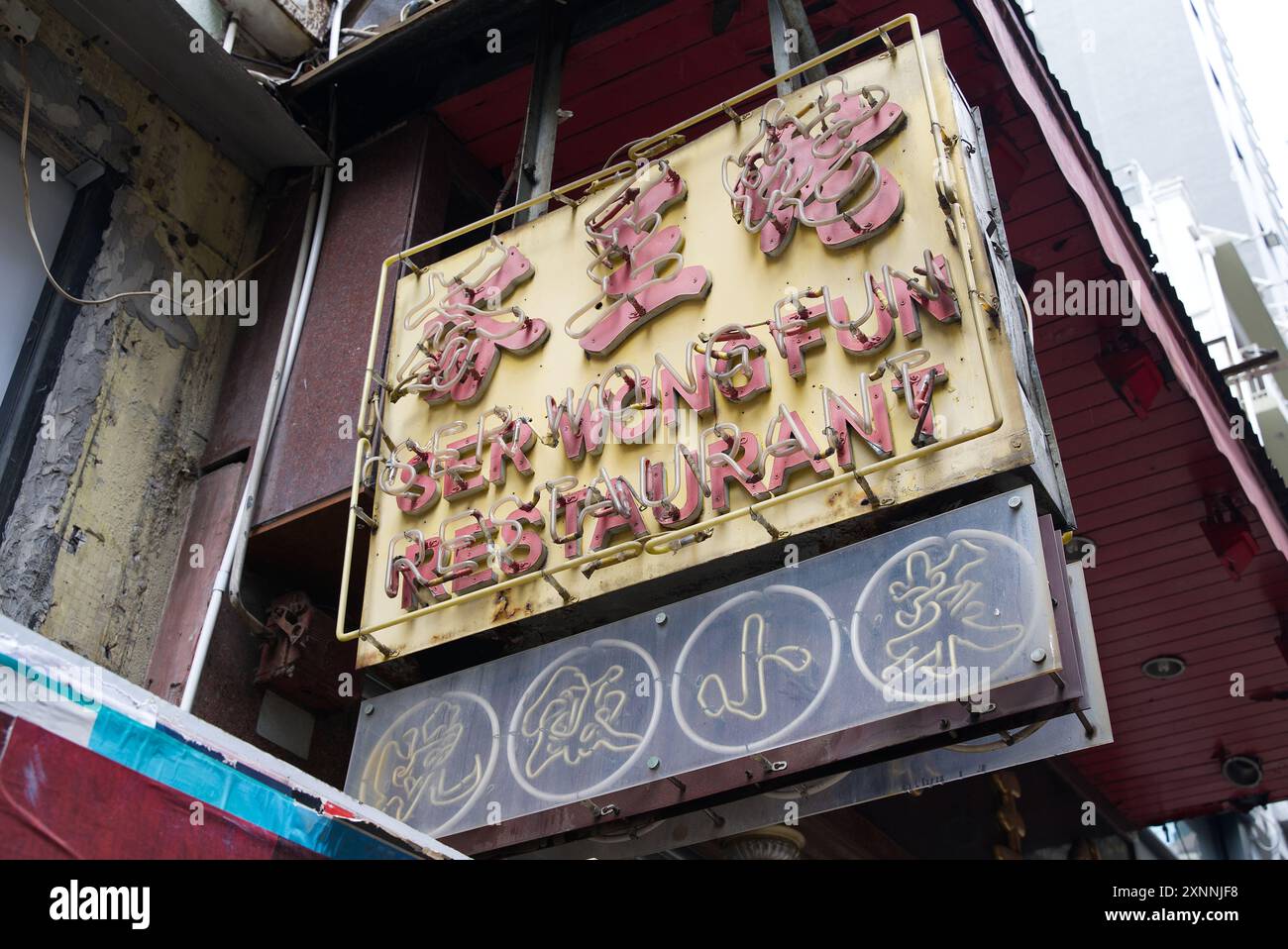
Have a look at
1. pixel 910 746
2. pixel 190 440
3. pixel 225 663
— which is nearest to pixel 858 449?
pixel 910 746

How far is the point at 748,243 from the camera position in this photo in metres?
5.35

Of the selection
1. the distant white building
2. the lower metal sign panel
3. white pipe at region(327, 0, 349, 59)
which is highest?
the distant white building

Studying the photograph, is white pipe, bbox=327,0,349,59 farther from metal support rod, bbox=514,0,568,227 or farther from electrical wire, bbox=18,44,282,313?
electrical wire, bbox=18,44,282,313

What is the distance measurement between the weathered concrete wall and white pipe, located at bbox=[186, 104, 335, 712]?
398 millimetres

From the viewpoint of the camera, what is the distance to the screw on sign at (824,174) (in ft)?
16.5

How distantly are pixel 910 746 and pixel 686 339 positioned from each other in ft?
6.25

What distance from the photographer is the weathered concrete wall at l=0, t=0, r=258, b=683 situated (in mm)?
5945

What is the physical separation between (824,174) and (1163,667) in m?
4.48

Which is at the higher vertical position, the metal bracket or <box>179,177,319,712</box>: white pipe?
the metal bracket

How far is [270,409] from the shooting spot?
6660 mm

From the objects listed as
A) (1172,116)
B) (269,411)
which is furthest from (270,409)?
(1172,116)

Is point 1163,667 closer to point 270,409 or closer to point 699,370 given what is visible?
point 699,370

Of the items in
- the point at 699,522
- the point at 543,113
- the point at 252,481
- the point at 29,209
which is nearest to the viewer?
the point at 699,522

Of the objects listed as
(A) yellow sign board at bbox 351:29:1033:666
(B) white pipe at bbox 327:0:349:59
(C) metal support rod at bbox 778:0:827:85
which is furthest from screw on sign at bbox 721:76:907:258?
(B) white pipe at bbox 327:0:349:59
